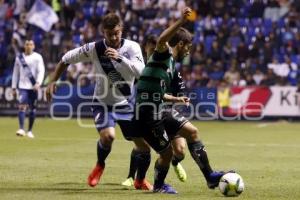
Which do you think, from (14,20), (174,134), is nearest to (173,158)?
(174,134)

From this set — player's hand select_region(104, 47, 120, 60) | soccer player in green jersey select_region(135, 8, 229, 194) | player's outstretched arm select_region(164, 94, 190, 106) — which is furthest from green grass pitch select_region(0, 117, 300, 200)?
player's hand select_region(104, 47, 120, 60)

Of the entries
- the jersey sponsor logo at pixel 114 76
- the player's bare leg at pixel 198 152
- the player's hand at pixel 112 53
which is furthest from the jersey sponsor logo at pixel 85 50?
the player's bare leg at pixel 198 152

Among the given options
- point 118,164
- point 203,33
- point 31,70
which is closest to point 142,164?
point 118,164

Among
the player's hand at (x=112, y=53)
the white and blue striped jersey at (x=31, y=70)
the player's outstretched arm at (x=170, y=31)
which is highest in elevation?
the player's outstretched arm at (x=170, y=31)

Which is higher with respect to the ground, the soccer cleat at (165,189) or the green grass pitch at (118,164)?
the soccer cleat at (165,189)

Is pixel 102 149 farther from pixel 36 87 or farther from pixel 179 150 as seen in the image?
pixel 36 87

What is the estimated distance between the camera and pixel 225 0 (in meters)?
30.9

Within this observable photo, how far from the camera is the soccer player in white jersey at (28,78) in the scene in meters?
19.4

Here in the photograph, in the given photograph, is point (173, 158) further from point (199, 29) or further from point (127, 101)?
point (199, 29)

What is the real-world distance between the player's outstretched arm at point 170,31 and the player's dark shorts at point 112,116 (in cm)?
143

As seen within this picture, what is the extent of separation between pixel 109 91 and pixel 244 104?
1654 centimetres

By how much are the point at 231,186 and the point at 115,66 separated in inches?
90.8

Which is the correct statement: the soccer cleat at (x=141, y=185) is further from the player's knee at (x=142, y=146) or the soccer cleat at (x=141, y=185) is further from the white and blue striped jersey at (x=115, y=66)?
the white and blue striped jersey at (x=115, y=66)

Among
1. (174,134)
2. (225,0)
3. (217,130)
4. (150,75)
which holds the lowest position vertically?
(217,130)
